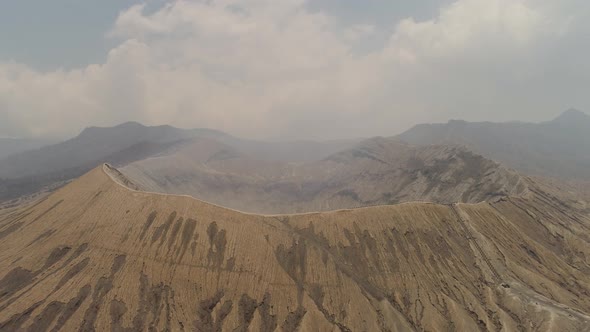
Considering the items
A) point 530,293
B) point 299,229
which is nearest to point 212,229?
point 299,229

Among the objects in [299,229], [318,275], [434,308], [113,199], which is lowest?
[434,308]

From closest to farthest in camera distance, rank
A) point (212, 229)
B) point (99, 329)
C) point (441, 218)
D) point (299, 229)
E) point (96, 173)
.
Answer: point (99, 329), point (212, 229), point (299, 229), point (441, 218), point (96, 173)

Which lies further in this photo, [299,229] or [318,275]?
[299,229]

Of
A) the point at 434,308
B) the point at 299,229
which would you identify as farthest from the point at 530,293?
the point at 299,229

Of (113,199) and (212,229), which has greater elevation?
(113,199)

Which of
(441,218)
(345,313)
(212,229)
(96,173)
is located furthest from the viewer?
(96,173)

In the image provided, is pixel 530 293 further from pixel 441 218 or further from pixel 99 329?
pixel 99 329
